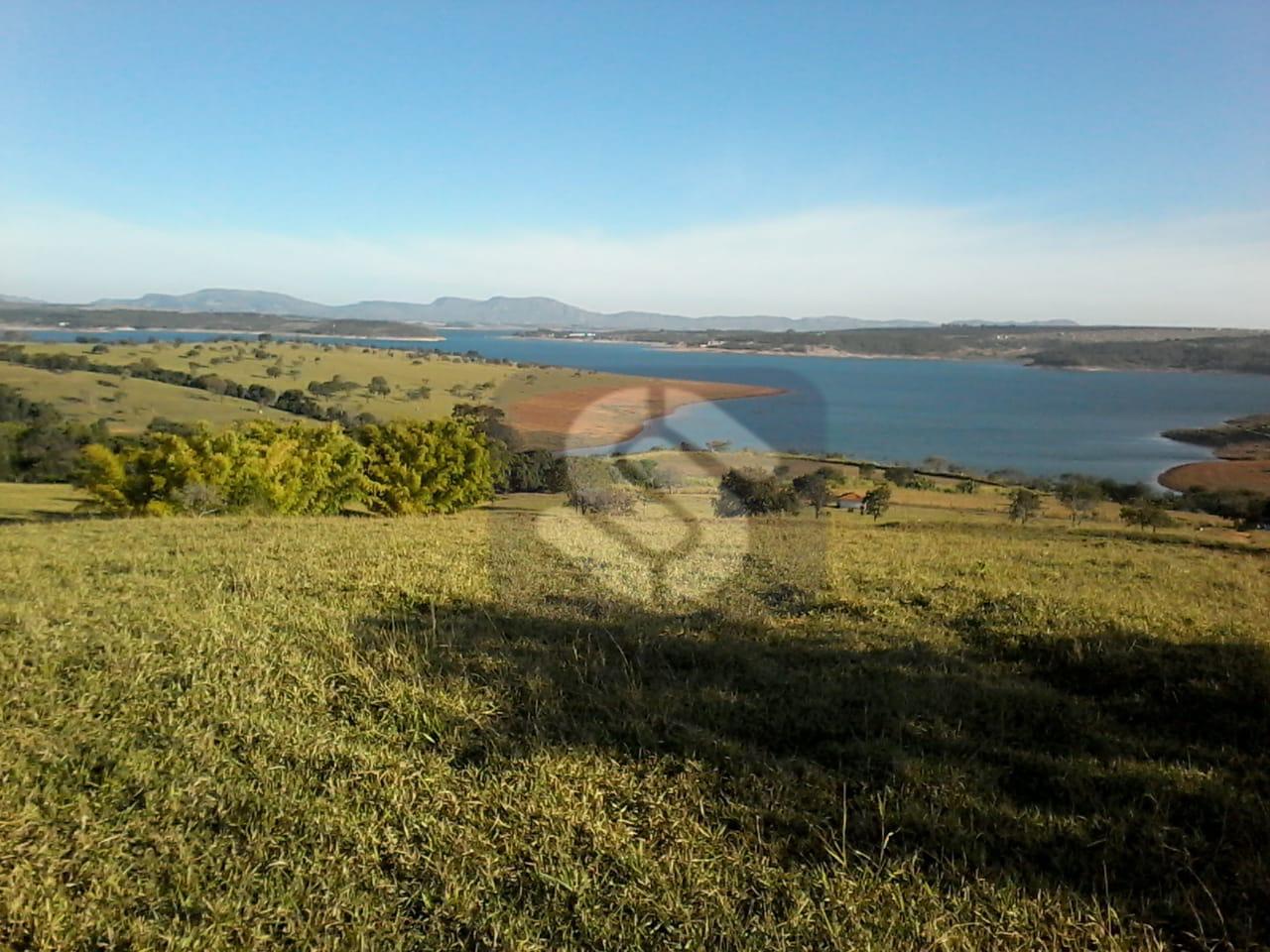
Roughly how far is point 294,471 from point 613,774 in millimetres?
24014

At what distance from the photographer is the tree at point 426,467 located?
27.8 meters

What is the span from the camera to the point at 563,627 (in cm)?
571

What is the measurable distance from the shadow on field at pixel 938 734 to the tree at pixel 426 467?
74.5ft

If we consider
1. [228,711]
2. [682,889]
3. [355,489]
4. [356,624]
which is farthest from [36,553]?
[355,489]

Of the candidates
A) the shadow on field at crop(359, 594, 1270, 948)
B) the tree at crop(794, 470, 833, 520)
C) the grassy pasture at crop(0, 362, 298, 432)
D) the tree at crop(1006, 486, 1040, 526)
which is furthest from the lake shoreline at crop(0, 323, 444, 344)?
the shadow on field at crop(359, 594, 1270, 948)

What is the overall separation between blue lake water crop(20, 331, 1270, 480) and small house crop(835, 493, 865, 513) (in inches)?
127

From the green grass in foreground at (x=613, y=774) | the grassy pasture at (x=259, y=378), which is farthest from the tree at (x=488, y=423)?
the green grass in foreground at (x=613, y=774)

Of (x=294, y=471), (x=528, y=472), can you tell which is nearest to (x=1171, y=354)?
(x=528, y=472)

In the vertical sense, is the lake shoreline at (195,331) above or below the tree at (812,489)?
above

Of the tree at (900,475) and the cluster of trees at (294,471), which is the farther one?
the tree at (900,475)

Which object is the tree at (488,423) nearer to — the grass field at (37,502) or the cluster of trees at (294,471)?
the cluster of trees at (294,471)

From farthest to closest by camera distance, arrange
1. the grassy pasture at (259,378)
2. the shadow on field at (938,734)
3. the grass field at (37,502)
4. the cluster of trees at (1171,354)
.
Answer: the cluster of trees at (1171,354)
the grassy pasture at (259,378)
the grass field at (37,502)
the shadow on field at (938,734)

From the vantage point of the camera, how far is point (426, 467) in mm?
28391

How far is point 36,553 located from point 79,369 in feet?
312
